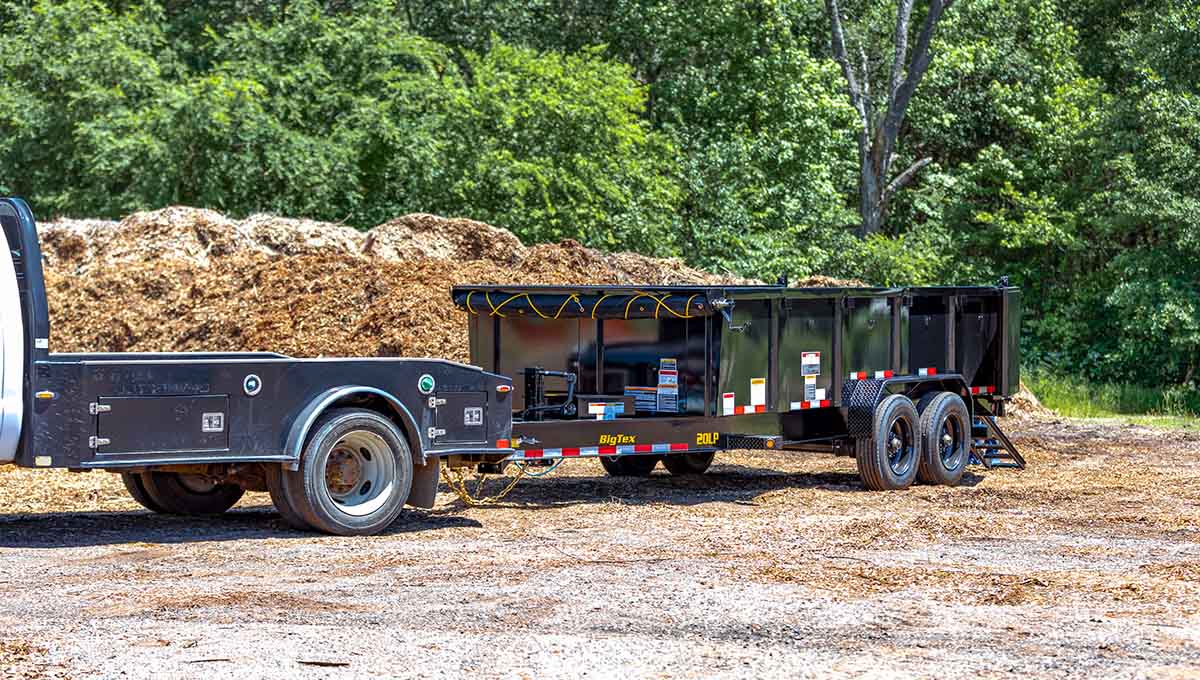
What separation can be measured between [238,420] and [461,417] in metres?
1.97

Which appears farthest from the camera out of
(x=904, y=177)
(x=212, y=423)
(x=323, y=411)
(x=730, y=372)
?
(x=904, y=177)

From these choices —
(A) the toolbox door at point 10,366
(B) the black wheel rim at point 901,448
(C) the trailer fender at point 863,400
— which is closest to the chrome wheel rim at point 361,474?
(A) the toolbox door at point 10,366

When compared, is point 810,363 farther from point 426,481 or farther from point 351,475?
point 351,475

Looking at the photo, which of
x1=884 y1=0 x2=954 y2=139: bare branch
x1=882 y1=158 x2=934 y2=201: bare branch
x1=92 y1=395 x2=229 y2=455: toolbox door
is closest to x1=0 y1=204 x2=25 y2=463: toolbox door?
x1=92 y1=395 x2=229 y2=455: toolbox door

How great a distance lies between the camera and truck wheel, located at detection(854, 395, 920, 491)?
15.7m

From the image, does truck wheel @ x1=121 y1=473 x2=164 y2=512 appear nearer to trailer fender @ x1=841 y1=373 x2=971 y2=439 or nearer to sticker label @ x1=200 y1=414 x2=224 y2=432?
sticker label @ x1=200 y1=414 x2=224 y2=432

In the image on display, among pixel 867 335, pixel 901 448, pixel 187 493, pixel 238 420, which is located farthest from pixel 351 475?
pixel 901 448

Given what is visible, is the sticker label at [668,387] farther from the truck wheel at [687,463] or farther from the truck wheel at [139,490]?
the truck wheel at [139,490]

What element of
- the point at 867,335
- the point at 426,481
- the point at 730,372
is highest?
the point at 867,335

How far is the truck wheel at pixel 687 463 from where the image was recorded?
687 inches

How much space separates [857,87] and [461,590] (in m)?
32.1

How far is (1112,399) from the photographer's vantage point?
30.2 meters

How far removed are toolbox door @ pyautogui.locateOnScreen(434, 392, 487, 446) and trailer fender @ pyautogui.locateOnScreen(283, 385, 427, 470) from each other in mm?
Answer: 266

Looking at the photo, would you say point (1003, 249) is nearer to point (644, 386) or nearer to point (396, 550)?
point (644, 386)
